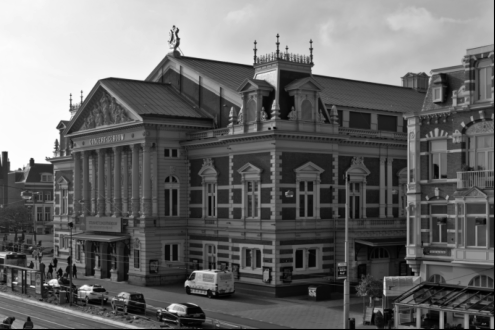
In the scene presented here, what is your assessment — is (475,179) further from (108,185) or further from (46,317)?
(108,185)

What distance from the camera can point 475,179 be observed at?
161ft

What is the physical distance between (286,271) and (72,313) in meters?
18.5

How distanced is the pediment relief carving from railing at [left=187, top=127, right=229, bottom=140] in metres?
6.72

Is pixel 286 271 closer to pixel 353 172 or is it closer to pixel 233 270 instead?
pixel 233 270

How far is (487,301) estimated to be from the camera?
46.5 meters

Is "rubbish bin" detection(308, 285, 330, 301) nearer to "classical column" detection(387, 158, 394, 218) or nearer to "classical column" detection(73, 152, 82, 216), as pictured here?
"classical column" detection(387, 158, 394, 218)

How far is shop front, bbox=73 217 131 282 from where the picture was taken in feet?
264

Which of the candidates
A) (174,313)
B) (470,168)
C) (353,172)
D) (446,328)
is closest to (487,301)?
(446,328)

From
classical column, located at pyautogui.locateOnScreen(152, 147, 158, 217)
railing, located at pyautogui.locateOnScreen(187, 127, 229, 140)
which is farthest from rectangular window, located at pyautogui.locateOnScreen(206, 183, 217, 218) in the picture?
classical column, located at pyautogui.locateOnScreen(152, 147, 158, 217)

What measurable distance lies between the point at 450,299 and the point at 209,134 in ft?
114

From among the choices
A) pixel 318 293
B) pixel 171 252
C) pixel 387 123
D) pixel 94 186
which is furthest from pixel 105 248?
pixel 387 123

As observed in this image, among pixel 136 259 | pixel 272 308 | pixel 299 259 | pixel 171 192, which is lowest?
pixel 272 308

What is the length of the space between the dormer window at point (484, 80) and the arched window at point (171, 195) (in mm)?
37761

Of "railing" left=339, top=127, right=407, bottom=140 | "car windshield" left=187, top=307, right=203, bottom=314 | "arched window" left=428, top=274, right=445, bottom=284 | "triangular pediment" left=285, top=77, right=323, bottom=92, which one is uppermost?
"triangular pediment" left=285, top=77, right=323, bottom=92
